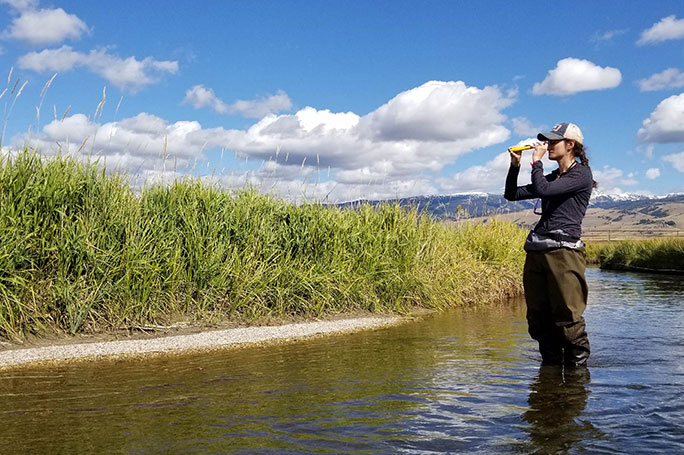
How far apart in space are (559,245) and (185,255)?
17.9ft

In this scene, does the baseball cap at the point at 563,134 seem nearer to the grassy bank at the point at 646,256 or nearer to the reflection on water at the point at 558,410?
the reflection on water at the point at 558,410

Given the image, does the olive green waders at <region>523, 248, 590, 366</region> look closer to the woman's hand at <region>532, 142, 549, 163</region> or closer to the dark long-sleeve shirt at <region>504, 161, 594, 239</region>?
the dark long-sleeve shirt at <region>504, 161, 594, 239</region>

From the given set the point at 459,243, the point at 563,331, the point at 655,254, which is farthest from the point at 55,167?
the point at 655,254

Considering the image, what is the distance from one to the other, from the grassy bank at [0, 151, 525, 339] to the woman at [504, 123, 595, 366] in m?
4.66

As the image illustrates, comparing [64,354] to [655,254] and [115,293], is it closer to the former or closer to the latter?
[115,293]

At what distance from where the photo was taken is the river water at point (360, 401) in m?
3.71

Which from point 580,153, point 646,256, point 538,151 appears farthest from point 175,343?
point 646,256

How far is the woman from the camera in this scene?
5.25m

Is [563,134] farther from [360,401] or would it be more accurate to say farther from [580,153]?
[360,401]

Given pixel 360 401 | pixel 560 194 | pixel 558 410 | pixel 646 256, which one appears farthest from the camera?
pixel 646 256

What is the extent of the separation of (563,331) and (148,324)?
5444 mm

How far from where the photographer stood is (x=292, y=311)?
952 centimetres

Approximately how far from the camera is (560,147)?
554 cm

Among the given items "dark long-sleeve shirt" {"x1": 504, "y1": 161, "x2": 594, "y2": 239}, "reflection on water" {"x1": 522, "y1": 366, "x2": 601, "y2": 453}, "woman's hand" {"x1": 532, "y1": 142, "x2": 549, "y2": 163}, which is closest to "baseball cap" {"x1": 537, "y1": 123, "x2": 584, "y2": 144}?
"woman's hand" {"x1": 532, "y1": 142, "x2": 549, "y2": 163}
